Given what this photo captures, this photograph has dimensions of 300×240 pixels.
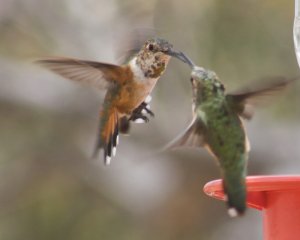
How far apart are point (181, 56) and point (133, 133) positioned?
15.6 feet

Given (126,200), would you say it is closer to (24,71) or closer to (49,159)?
(49,159)

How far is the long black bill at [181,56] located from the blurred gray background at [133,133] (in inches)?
177

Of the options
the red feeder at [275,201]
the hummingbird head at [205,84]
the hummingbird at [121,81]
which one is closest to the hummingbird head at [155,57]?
the hummingbird at [121,81]

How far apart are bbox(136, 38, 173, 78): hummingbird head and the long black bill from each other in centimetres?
4

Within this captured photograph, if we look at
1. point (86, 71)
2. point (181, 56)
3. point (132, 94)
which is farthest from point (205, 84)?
point (86, 71)

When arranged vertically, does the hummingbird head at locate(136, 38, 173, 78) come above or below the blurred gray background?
above

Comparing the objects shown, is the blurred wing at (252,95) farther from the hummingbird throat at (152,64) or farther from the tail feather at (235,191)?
the hummingbird throat at (152,64)

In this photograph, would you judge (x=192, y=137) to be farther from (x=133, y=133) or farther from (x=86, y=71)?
(x=133, y=133)

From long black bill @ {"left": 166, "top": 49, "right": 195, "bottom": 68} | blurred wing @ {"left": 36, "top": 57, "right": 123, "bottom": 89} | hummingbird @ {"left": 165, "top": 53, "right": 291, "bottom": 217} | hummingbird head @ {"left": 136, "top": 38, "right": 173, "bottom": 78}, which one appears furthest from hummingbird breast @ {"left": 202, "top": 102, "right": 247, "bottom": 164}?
blurred wing @ {"left": 36, "top": 57, "right": 123, "bottom": 89}

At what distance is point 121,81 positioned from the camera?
3.51m

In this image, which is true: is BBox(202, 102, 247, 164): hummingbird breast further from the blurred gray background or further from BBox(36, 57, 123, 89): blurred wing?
the blurred gray background

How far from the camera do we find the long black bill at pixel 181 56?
2.99 m

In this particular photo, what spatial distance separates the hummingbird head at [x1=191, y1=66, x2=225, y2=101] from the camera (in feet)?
9.82

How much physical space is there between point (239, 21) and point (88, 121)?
1.63 meters
